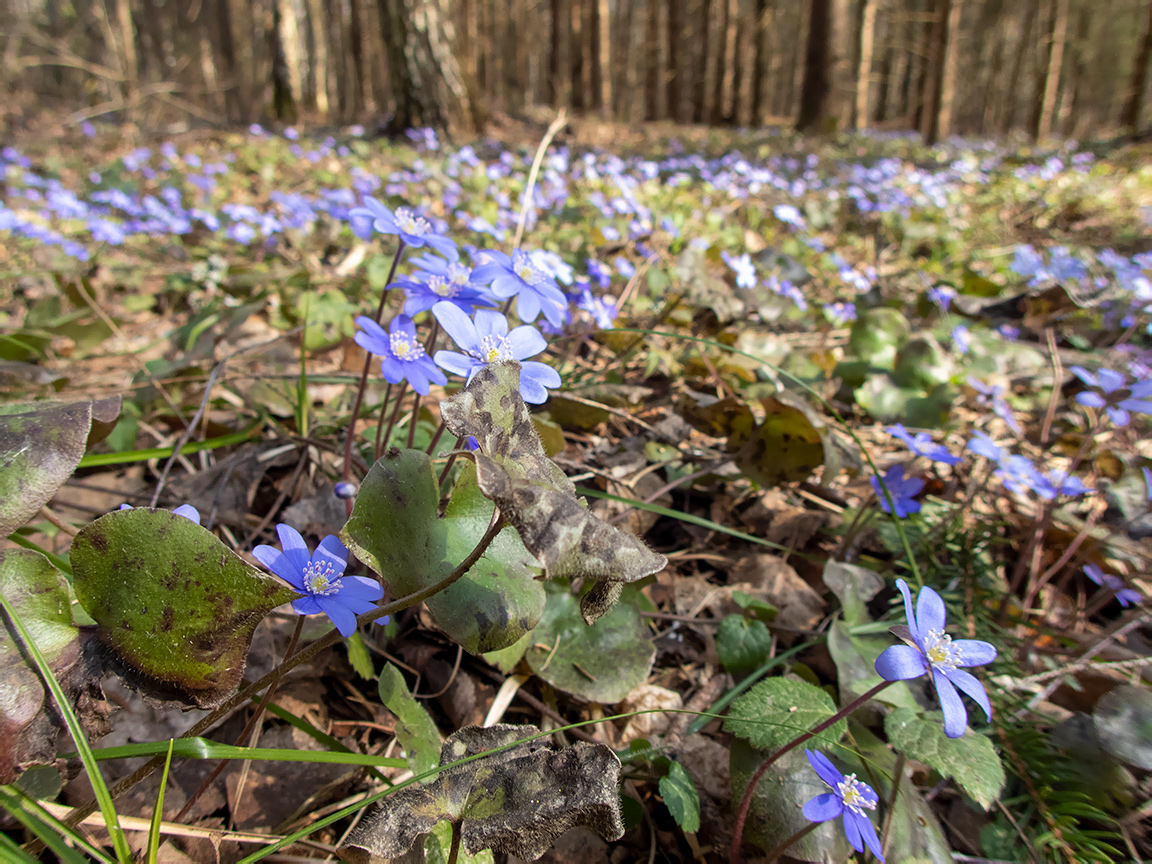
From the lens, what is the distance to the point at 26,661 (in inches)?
22.6

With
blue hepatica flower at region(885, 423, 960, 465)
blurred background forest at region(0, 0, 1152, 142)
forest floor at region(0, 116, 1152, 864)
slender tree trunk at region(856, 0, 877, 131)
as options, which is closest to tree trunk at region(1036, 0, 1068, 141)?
blurred background forest at region(0, 0, 1152, 142)

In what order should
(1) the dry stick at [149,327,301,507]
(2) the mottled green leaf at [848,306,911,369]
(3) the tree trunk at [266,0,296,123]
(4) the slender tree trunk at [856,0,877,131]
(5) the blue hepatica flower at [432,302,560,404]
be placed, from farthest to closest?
(4) the slender tree trunk at [856,0,877,131]
(3) the tree trunk at [266,0,296,123]
(2) the mottled green leaf at [848,306,911,369]
(1) the dry stick at [149,327,301,507]
(5) the blue hepatica flower at [432,302,560,404]

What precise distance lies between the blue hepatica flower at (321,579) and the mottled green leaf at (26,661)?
0.59 ft

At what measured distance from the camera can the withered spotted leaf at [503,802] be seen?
653 mm

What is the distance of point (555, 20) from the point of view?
14.8m

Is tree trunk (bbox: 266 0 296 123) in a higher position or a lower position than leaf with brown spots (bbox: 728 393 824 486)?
higher

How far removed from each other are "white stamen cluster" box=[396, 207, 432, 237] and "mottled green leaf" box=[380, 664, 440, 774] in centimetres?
57

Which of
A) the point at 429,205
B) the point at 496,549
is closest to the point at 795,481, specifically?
the point at 496,549

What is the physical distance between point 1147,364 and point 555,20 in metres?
15.8

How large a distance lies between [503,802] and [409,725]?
0.49 feet

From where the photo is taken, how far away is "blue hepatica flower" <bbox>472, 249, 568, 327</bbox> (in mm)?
845

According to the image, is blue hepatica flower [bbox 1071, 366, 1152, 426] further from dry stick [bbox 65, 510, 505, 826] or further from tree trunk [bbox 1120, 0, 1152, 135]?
tree trunk [bbox 1120, 0, 1152, 135]

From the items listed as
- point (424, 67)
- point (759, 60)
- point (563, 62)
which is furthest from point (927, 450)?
point (563, 62)

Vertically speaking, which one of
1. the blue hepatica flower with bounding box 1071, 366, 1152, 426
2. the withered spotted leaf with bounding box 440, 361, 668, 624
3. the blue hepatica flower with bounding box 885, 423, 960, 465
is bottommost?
the blue hepatica flower with bounding box 885, 423, 960, 465
